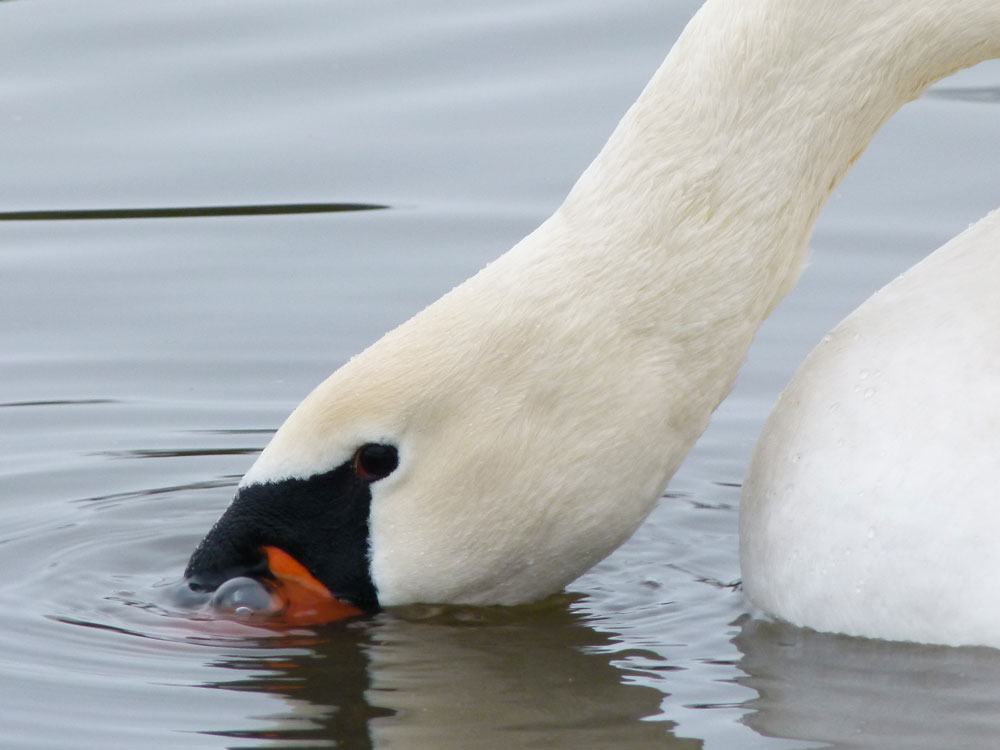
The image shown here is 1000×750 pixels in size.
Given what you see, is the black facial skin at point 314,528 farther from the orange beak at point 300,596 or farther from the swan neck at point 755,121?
the swan neck at point 755,121

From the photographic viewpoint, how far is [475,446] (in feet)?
15.8

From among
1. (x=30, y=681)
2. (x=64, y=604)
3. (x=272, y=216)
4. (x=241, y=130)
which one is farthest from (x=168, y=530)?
(x=241, y=130)

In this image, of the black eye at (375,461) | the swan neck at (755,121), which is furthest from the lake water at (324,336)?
the swan neck at (755,121)

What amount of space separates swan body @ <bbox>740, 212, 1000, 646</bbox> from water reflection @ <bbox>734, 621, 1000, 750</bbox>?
0.05 m

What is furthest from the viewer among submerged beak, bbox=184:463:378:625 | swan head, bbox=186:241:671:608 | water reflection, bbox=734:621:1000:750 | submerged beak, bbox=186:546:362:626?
submerged beak, bbox=186:546:362:626

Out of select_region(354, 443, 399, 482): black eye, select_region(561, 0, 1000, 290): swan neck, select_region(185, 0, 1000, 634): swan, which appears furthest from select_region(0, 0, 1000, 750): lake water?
select_region(561, 0, 1000, 290): swan neck

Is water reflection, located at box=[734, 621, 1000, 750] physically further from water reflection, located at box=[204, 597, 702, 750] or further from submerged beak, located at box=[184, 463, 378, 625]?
submerged beak, located at box=[184, 463, 378, 625]

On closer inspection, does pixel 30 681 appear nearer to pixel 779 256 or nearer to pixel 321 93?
pixel 779 256

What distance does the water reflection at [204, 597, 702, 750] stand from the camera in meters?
4.54

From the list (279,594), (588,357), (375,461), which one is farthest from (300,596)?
(588,357)

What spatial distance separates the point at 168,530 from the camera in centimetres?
584

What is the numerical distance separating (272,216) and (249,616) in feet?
11.4

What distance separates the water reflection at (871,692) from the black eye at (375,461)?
2.94 feet

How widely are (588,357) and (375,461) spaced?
0.52 meters
